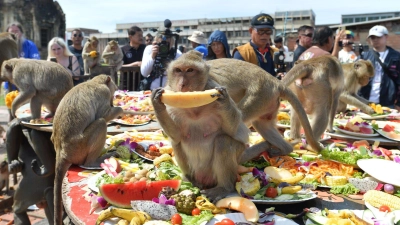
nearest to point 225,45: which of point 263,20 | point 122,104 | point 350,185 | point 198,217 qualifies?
point 263,20

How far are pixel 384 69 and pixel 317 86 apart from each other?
3.06m

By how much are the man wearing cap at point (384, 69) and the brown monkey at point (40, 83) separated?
5.01 m

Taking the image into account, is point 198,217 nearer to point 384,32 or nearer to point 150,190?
point 150,190

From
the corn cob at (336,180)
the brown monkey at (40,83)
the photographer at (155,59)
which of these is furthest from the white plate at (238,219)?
the photographer at (155,59)

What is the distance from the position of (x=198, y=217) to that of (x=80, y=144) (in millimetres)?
1596

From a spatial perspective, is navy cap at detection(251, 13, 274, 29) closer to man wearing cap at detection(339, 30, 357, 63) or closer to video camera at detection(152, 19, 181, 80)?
video camera at detection(152, 19, 181, 80)

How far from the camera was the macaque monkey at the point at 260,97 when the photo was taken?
10.5ft

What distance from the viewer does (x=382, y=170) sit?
97.3 inches

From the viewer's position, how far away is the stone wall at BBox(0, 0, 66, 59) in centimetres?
2031

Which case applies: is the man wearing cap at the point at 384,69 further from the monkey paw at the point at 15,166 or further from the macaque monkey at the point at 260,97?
the monkey paw at the point at 15,166

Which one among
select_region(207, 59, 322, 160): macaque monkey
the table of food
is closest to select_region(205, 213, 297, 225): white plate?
the table of food

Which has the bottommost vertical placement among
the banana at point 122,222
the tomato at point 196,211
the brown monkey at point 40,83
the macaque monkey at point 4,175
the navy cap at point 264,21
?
the macaque monkey at point 4,175

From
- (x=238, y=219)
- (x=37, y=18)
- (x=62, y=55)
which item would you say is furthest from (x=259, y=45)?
(x=37, y=18)

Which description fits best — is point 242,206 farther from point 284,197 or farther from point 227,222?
point 284,197
